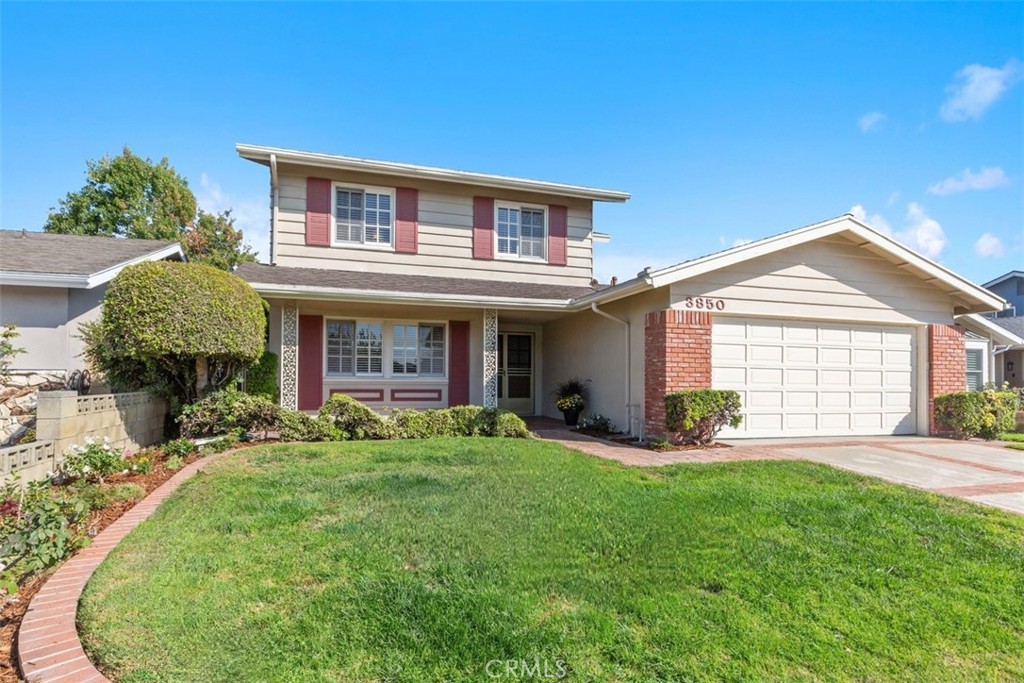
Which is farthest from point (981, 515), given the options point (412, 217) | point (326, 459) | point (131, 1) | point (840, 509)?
point (131, 1)

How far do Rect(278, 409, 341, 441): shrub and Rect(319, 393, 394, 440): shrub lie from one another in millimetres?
138

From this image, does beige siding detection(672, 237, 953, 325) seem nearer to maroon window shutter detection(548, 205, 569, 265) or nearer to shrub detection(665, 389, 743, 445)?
shrub detection(665, 389, 743, 445)

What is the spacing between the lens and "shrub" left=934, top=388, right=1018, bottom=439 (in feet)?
33.0

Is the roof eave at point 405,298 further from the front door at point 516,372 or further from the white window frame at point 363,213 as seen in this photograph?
the front door at point 516,372

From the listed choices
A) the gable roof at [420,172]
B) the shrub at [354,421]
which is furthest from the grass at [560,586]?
the gable roof at [420,172]

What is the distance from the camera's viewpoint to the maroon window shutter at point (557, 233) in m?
13.5

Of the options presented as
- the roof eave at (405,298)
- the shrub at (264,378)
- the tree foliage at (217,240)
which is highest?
the tree foliage at (217,240)

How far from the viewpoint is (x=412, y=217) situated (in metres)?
12.6

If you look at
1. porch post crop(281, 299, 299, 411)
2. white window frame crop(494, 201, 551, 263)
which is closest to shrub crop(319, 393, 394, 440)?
porch post crop(281, 299, 299, 411)

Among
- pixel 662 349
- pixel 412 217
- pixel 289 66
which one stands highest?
pixel 289 66

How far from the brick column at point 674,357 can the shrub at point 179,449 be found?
25.0 ft

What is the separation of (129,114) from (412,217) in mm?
8305

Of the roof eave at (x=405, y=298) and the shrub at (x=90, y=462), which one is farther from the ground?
the roof eave at (x=405, y=298)

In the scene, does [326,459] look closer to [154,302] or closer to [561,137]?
[154,302]
